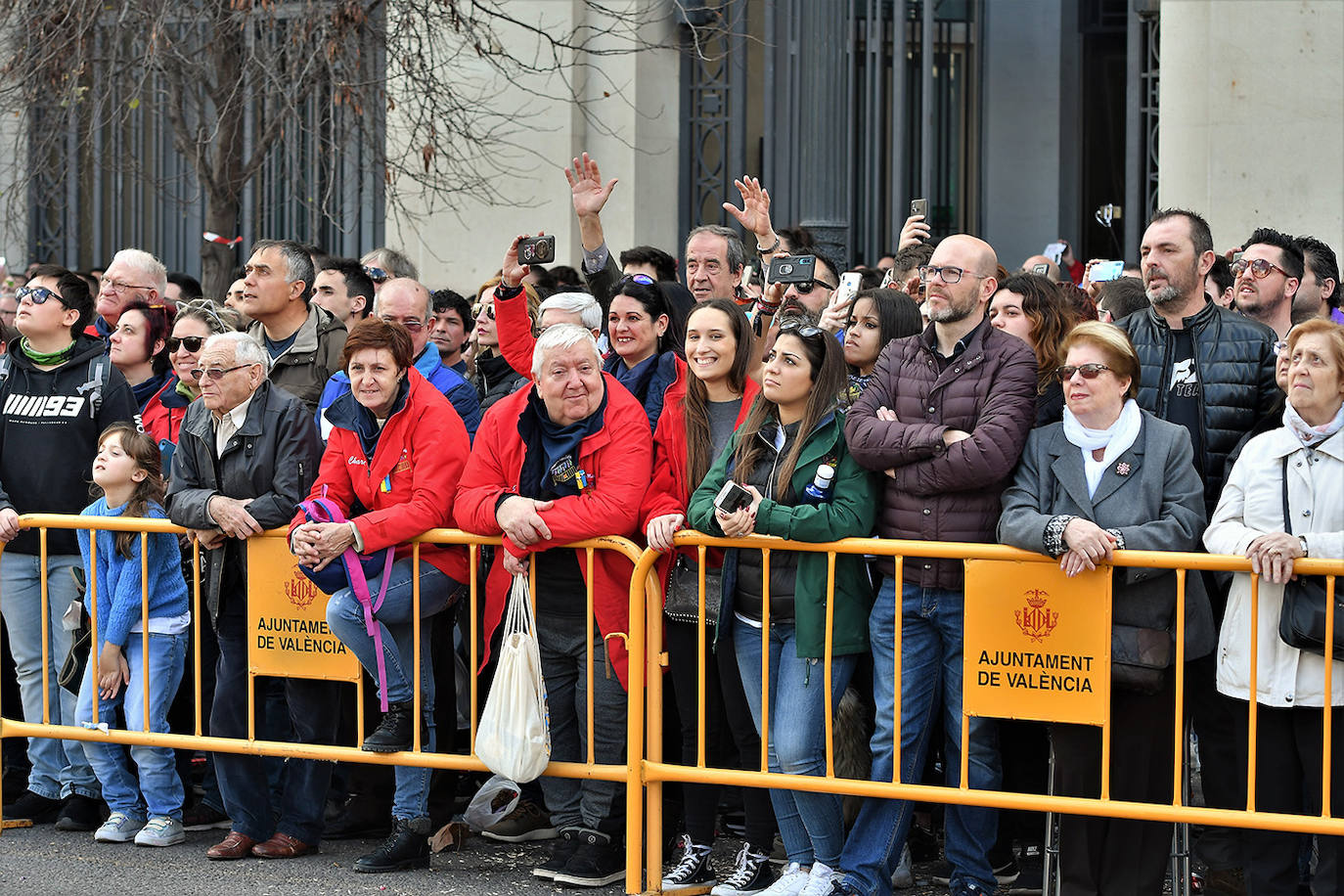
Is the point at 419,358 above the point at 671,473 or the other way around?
above

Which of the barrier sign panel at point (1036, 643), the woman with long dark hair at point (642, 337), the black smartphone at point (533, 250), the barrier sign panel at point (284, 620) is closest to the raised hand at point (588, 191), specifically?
the black smartphone at point (533, 250)

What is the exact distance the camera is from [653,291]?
22.4 feet

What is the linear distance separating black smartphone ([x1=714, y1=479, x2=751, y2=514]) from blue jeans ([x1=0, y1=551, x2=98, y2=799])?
9.76ft

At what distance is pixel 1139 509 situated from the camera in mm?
5348

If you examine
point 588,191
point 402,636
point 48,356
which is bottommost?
point 402,636

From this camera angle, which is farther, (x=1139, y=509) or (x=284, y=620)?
(x=284, y=620)

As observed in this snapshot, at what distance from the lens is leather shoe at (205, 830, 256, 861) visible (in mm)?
6359

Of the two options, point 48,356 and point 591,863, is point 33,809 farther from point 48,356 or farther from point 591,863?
point 591,863

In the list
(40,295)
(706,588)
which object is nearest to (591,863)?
(706,588)

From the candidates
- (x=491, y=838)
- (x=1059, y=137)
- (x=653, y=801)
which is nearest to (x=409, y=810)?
(x=491, y=838)

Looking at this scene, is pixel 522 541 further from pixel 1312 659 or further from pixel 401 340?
pixel 1312 659

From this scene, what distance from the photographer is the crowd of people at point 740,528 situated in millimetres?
5371

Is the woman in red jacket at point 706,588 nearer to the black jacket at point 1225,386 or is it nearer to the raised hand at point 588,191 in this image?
the black jacket at point 1225,386

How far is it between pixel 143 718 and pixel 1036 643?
11.4 feet
